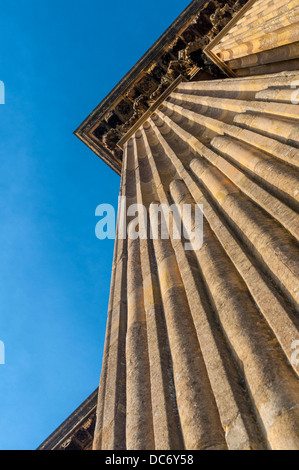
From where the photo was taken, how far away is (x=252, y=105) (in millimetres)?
6965

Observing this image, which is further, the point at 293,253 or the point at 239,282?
the point at 239,282

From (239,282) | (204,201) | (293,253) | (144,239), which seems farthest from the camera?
(144,239)

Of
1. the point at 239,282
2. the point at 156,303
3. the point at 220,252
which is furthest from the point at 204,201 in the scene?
the point at 239,282

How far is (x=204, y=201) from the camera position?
584 cm

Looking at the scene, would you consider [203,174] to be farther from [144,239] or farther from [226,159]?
[144,239]

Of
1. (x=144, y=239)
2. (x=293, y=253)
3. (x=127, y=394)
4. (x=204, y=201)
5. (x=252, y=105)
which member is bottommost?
(x=127, y=394)

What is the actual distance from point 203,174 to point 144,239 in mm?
1521

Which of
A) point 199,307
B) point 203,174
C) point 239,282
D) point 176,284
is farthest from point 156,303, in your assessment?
point 203,174

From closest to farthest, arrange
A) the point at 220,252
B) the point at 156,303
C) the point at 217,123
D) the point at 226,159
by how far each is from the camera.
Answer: the point at 220,252, the point at 156,303, the point at 226,159, the point at 217,123

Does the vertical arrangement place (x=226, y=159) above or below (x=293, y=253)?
above

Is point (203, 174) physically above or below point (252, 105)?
below

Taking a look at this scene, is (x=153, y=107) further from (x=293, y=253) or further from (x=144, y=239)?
(x=293, y=253)

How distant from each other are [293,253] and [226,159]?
324 centimetres

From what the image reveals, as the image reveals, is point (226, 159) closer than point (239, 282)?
No
